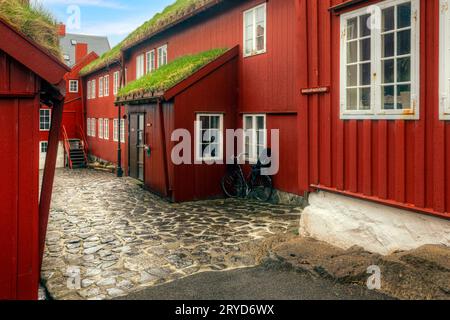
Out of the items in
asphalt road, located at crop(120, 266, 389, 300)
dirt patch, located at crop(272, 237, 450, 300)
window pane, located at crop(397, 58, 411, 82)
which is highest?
window pane, located at crop(397, 58, 411, 82)

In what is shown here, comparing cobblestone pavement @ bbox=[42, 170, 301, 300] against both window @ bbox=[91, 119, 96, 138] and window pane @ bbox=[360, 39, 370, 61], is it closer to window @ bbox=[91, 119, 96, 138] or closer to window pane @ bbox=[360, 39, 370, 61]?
window pane @ bbox=[360, 39, 370, 61]

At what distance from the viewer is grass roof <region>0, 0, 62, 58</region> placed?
201 inches

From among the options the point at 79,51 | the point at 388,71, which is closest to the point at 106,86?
the point at 79,51

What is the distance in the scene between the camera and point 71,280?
20.0 ft

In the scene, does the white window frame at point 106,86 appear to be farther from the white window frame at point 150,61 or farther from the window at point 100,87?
the white window frame at point 150,61

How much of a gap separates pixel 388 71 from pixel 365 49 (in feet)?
1.93

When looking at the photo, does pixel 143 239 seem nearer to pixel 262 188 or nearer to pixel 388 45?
pixel 262 188

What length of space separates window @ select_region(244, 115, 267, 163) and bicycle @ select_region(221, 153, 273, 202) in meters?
0.31

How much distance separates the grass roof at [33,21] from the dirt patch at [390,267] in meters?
4.46

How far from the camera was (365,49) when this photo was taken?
6324 mm

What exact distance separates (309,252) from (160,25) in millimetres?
13749

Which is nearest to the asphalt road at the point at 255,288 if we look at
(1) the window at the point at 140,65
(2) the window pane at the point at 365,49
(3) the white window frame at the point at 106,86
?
(2) the window pane at the point at 365,49

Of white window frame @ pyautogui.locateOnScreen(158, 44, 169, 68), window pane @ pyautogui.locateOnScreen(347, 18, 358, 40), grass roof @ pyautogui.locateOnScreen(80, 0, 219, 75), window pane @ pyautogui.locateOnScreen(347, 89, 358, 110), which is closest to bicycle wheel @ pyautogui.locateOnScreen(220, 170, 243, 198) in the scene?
grass roof @ pyautogui.locateOnScreen(80, 0, 219, 75)
